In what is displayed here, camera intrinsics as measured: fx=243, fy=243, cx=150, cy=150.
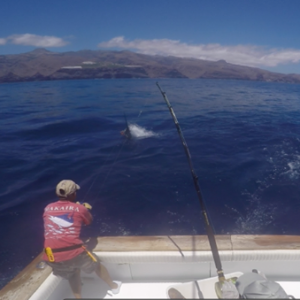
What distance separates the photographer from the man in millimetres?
3275

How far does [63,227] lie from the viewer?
335 cm

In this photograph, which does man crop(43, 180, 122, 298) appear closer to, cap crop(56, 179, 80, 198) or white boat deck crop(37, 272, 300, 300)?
cap crop(56, 179, 80, 198)

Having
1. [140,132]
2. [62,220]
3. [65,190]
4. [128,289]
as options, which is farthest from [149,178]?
[140,132]

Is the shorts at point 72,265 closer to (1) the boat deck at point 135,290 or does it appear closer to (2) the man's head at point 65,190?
(1) the boat deck at point 135,290

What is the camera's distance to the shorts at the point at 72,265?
10.9 feet

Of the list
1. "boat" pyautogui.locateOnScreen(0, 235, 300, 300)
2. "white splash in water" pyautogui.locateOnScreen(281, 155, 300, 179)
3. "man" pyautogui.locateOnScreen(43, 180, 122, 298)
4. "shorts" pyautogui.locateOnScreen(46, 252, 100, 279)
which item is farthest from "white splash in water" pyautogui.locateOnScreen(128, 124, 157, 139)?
"shorts" pyautogui.locateOnScreen(46, 252, 100, 279)

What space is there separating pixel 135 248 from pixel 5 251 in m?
4.57

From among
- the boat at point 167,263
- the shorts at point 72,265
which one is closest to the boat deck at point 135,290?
the boat at point 167,263

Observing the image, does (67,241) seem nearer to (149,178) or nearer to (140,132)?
(149,178)

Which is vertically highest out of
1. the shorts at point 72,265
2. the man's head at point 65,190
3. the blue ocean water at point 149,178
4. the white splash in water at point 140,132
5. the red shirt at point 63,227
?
the man's head at point 65,190

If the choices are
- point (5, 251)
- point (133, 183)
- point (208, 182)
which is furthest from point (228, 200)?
point (5, 251)

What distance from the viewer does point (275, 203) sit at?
8016 millimetres

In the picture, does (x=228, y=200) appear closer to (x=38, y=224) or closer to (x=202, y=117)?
(x=38, y=224)

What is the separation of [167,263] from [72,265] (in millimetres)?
1372
